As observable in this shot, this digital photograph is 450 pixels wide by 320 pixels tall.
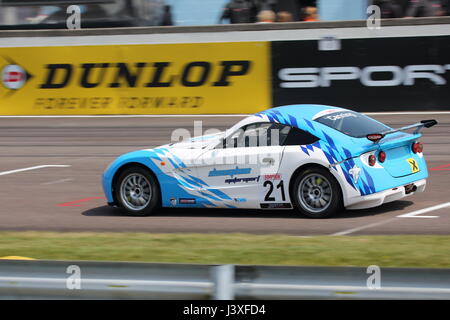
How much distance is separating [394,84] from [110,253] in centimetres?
1343

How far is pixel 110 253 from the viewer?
782 centimetres

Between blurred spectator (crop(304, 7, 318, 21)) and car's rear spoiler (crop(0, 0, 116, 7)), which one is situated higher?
car's rear spoiler (crop(0, 0, 116, 7))

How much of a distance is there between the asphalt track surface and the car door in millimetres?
353

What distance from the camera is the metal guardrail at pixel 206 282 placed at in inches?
188

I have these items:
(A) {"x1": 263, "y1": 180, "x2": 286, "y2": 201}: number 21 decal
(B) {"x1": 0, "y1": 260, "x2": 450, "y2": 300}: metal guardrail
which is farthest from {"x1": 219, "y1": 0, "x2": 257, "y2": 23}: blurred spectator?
(B) {"x1": 0, "y1": 260, "x2": 450, "y2": 300}: metal guardrail

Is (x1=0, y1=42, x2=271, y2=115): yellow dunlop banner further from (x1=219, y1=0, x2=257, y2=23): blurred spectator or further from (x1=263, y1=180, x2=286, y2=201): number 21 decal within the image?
(x1=263, y1=180, x2=286, y2=201): number 21 decal

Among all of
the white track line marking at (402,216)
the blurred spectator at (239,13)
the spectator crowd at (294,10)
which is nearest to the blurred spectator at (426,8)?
the spectator crowd at (294,10)

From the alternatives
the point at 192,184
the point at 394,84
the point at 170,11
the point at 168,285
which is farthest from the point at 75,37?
the point at 168,285

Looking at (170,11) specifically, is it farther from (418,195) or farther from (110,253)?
(110,253)

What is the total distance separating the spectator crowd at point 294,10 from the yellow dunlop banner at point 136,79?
0.89m

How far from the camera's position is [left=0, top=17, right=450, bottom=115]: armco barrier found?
64.8 ft

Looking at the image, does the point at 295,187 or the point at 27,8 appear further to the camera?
the point at 27,8

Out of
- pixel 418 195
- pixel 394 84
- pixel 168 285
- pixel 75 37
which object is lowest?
pixel 168 285

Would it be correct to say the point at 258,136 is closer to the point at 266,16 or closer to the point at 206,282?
the point at 206,282
